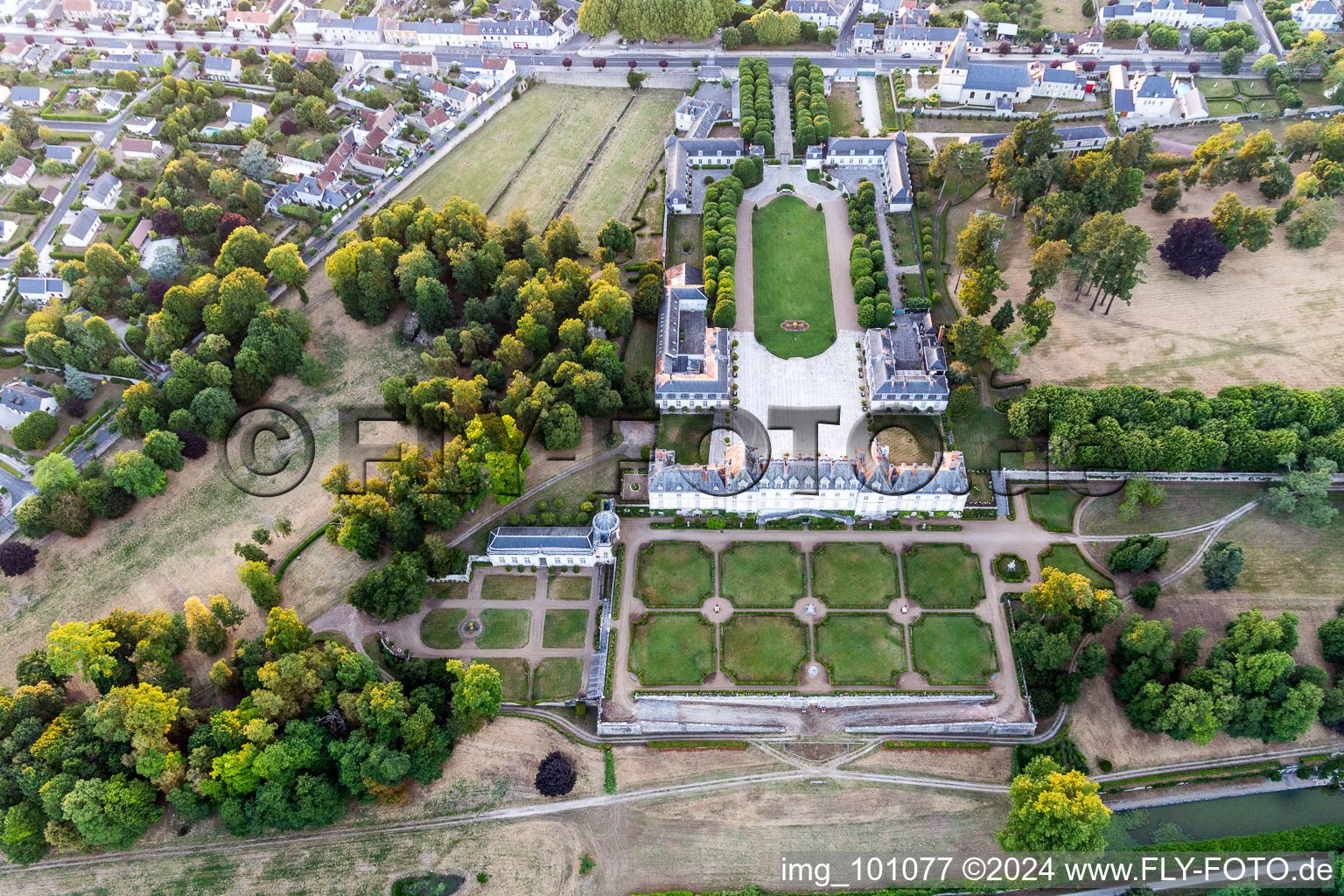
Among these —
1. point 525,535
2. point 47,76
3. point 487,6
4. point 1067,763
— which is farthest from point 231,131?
point 1067,763

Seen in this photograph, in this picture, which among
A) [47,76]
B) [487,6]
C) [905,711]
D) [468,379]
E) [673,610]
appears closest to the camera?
[905,711]

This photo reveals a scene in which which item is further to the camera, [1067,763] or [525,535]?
[525,535]

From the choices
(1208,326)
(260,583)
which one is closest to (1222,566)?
(1208,326)

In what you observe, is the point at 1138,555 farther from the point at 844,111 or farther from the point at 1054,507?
the point at 844,111

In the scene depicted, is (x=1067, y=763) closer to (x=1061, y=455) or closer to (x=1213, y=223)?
(x=1061, y=455)

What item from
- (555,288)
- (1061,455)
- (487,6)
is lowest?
(1061,455)

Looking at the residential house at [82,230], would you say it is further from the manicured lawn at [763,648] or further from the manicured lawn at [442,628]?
the manicured lawn at [763,648]

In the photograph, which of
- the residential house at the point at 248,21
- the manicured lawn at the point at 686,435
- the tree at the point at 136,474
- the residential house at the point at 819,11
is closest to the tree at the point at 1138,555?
the manicured lawn at the point at 686,435

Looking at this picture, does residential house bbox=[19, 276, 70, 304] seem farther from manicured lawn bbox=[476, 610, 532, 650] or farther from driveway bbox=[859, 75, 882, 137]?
driveway bbox=[859, 75, 882, 137]
